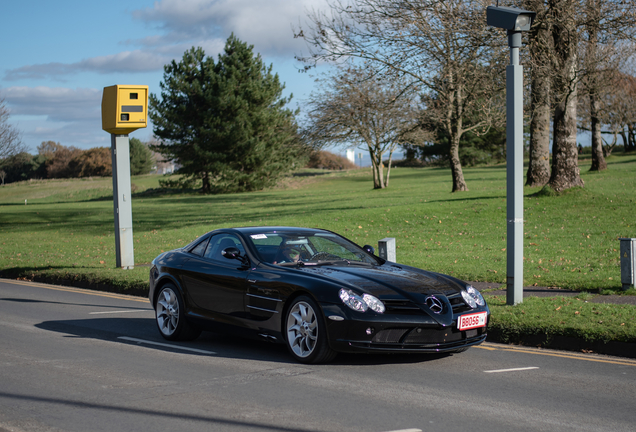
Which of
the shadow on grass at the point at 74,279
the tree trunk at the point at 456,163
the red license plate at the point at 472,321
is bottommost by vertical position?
the shadow on grass at the point at 74,279

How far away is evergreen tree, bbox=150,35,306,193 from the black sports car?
48.8m

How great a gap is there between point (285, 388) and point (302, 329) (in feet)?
3.13

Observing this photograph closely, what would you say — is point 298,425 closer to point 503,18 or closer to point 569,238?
point 503,18

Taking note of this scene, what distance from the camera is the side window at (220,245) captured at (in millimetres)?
7828

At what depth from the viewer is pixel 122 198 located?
14.7 meters

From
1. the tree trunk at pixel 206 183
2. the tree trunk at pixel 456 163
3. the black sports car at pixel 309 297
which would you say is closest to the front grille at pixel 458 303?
the black sports car at pixel 309 297

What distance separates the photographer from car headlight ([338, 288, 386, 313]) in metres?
6.25

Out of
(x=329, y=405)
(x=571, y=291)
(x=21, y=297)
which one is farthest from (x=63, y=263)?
(x=329, y=405)

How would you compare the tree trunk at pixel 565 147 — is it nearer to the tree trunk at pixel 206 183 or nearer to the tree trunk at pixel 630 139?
the tree trunk at pixel 206 183

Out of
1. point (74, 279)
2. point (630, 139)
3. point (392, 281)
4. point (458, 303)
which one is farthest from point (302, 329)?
point (630, 139)

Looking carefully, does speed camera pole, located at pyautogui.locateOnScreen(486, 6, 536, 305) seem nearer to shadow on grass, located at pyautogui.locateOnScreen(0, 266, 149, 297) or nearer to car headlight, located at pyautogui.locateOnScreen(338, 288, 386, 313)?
car headlight, located at pyautogui.locateOnScreen(338, 288, 386, 313)

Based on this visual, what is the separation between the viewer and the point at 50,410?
5.21 m

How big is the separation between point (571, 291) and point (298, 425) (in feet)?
25.3

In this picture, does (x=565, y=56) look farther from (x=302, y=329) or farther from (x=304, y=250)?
(x=302, y=329)
